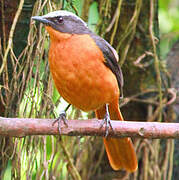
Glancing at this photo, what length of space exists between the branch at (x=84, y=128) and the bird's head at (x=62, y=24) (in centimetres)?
81

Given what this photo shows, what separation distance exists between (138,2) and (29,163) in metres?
2.20

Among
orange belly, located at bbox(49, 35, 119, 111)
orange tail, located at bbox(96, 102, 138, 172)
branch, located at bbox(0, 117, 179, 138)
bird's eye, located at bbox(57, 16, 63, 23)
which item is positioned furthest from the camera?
orange tail, located at bbox(96, 102, 138, 172)

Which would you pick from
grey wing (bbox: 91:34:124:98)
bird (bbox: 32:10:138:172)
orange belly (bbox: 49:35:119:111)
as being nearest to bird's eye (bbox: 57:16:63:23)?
bird (bbox: 32:10:138:172)

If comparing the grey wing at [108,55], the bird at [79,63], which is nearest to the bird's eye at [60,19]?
the bird at [79,63]

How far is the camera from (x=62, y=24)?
3.27 metres

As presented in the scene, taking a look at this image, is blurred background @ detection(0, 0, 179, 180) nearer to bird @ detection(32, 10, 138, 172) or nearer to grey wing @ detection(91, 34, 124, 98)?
bird @ detection(32, 10, 138, 172)

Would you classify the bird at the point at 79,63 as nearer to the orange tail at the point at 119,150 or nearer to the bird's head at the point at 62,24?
the bird's head at the point at 62,24

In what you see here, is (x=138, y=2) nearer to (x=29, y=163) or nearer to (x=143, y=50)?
(x=143, y=50)

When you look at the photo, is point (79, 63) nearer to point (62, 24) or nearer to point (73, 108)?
point (62, 24)

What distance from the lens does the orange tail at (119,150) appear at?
11.8ft

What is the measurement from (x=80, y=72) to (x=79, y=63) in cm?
7

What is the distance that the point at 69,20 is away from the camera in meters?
3.30

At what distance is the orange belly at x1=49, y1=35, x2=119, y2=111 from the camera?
308cm

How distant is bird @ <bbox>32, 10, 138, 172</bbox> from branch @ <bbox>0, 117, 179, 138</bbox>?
208mm
